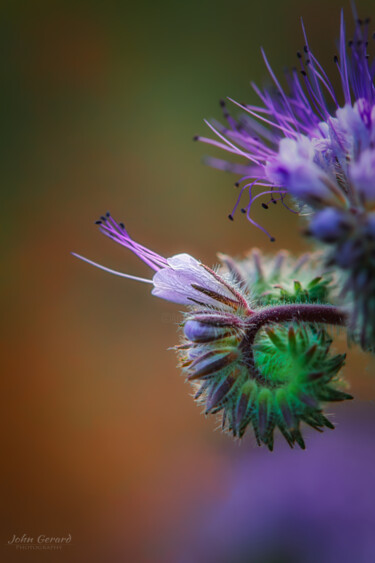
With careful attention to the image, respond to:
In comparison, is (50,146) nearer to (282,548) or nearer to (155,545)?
(155,545)

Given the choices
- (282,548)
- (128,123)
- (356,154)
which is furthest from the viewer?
(128,123)

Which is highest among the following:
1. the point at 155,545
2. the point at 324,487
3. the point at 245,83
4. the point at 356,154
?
the point at 245,83

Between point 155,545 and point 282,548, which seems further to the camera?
point 155,545

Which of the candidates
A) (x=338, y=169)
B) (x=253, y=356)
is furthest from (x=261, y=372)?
(x=338, y=169)

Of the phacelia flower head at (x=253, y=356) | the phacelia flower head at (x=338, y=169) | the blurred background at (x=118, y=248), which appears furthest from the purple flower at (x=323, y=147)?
Answer: the blurred background at (x=118, y=248)

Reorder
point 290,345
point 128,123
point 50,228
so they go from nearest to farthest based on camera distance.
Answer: point 290,345, point 50,228, point 128,123

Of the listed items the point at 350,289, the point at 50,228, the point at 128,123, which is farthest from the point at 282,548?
the point at 128,123

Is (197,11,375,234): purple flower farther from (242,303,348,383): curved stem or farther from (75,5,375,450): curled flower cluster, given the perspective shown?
(242,303,348,383): curved stem

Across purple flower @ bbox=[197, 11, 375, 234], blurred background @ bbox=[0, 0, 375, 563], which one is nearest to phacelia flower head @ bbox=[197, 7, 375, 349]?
purple flower @ bbox=[197, 11, 375, 234]
